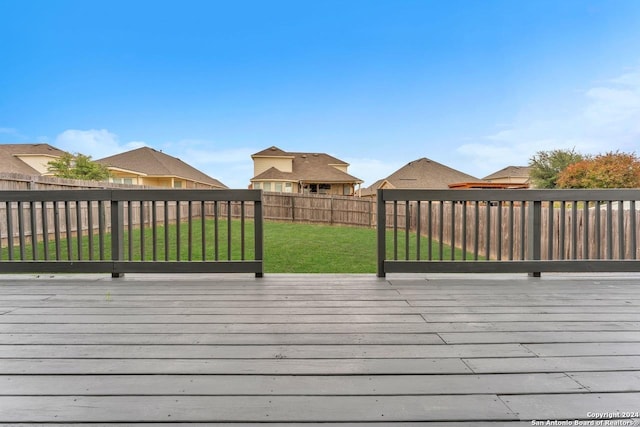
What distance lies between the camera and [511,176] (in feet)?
74.5

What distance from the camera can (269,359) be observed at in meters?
1.53

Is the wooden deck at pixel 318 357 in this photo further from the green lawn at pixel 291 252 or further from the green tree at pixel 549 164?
the green tree at pixel 549 164

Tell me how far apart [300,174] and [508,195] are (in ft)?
68.3

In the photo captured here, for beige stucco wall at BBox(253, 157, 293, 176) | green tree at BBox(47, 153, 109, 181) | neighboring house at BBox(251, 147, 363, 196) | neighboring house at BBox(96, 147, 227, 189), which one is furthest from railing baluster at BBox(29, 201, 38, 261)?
beige stucco wall at BBox(253, 157, 293, 176)

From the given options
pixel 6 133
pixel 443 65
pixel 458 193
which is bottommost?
pixel 458 193

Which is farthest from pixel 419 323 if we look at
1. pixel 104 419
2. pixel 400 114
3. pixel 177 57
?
pixel 400 114

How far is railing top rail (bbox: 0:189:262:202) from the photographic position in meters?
3.24

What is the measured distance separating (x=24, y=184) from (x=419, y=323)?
27.4ft

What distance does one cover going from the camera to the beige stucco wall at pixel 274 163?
2425 cm

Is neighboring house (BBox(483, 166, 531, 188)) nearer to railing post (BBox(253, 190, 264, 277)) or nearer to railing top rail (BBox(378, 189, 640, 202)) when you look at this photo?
railing top rail (BBox(378, 189, 640, 202))

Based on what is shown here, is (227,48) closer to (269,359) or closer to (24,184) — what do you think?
(24,184)

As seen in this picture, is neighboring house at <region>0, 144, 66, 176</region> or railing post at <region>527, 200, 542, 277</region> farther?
neighboring house at <region>0, 144, 66, 176</region>

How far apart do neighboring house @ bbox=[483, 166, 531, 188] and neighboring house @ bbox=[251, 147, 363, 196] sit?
9.42 m

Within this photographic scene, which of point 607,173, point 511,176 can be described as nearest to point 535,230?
point 607,173
